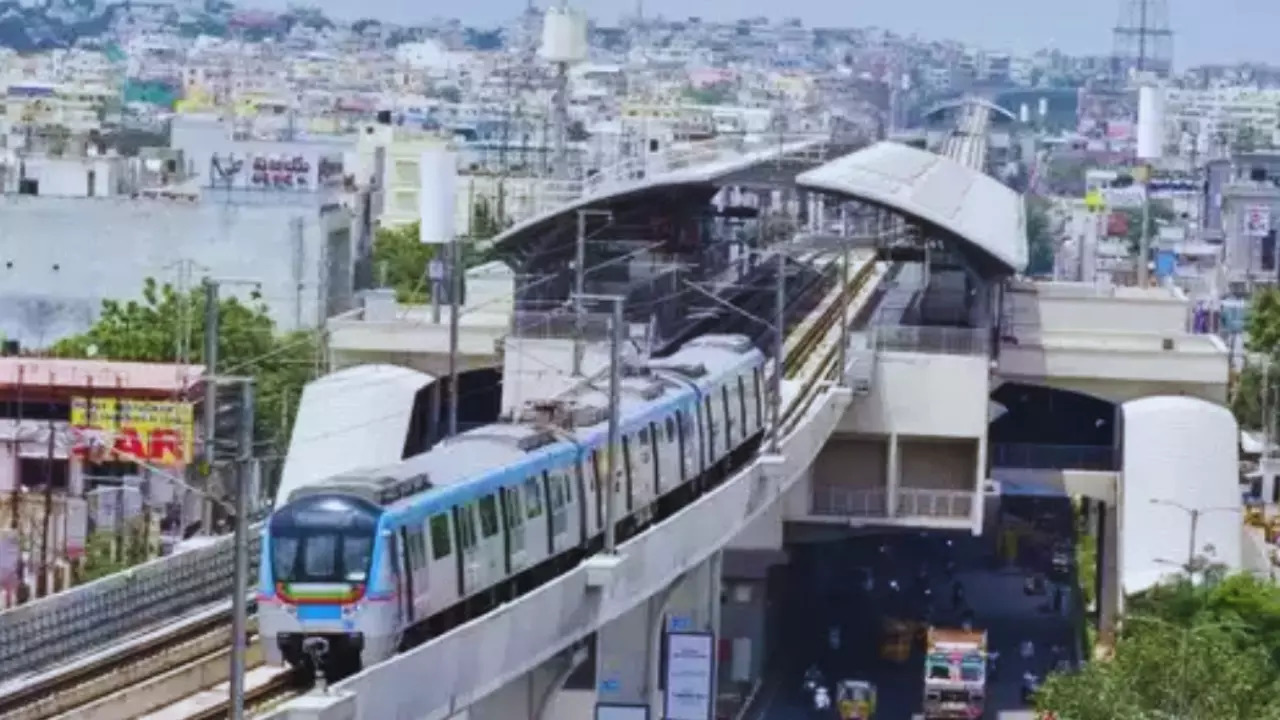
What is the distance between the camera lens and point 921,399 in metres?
47.8

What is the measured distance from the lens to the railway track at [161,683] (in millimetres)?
27016

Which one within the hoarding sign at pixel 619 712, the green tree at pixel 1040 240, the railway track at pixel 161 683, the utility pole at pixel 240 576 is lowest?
the green tree at pixel 1040 240

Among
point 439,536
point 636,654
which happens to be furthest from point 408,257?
point 439,536

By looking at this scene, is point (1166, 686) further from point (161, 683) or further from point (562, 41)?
point (562, 41)

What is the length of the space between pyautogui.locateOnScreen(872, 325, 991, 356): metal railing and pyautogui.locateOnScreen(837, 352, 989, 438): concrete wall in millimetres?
193

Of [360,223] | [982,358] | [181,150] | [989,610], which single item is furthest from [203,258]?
[181,150]

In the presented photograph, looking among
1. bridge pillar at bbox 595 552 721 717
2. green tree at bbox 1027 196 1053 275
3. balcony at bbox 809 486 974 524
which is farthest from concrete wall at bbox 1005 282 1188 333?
green tree at bbox 1027 196 1053 275

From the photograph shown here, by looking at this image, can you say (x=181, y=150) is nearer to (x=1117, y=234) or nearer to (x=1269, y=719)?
(x=1117, y=234)

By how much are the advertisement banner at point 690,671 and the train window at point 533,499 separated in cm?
200


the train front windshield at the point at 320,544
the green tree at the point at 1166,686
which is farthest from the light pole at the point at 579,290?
the train front windshield at the point at 320,544

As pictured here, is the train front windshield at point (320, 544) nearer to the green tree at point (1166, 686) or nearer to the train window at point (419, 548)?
the train window at point (419, 548)

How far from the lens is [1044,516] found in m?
66.6

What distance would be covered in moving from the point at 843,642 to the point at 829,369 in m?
3.62

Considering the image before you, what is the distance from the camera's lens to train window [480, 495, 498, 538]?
3067 centimetres
